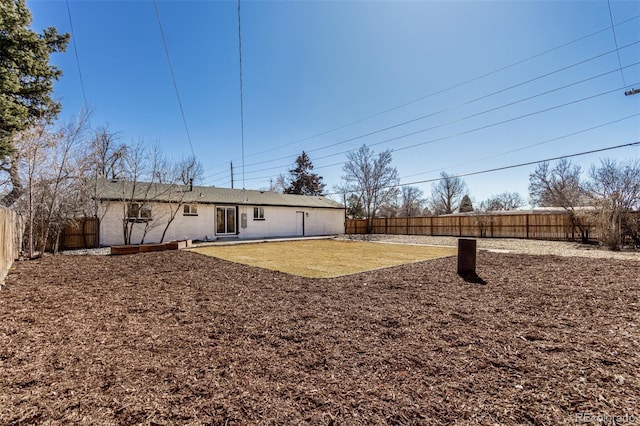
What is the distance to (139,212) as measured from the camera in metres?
13.8

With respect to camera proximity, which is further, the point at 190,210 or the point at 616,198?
the point at 190,210

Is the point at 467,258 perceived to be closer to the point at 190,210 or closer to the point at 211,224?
the point at 211,224

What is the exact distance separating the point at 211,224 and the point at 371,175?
19589mm

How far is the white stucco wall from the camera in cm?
1374

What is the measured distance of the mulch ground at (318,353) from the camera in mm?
1939

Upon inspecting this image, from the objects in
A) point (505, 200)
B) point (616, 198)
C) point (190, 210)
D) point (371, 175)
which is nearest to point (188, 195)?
point (190, 210)

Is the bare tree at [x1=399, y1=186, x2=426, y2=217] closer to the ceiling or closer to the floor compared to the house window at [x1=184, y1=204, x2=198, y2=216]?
closer to the ceiling

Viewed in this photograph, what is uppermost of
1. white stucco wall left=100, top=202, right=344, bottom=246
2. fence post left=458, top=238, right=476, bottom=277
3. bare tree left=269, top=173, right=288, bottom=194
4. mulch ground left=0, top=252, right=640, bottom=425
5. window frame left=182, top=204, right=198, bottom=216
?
bare tree left=269, top=173, right=288, bottom=194

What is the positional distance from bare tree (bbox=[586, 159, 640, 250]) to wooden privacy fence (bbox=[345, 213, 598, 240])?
190 cm

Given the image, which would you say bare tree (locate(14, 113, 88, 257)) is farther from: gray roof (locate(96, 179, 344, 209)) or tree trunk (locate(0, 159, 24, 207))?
gray roof (locate(96, 179, 344, 209))

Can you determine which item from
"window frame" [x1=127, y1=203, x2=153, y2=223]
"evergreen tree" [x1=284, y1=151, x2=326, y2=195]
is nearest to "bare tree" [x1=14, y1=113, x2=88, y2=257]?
"window frame" [x1=127, y1=203, x2=153, y2=223]

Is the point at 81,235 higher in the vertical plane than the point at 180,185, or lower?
lower

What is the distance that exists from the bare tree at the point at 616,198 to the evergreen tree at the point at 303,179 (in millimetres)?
29475

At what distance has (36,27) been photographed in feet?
37.2
